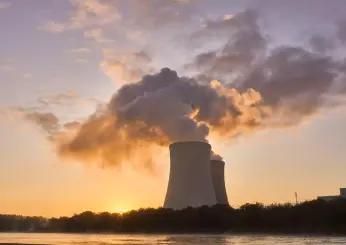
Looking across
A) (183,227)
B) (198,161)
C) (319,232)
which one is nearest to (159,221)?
(183,227)

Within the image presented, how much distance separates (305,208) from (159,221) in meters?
18.5

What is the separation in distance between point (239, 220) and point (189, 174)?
11.6 meters

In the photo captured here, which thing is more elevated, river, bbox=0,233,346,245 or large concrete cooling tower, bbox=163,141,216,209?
large concrete cooling tower, bbox=163,141,216,209

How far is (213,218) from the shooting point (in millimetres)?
55938

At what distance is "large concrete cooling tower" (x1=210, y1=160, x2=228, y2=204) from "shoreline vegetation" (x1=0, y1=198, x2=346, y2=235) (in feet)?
6.33

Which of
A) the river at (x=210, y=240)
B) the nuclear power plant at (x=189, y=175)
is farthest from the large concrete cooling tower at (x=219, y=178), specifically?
the river at (x=210, y=240)

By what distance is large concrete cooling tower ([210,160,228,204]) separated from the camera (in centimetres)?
5853

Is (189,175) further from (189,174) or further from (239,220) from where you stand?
(239,220)

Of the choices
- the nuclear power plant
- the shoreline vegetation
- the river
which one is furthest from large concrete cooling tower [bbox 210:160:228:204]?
the river

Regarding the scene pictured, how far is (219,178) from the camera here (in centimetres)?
5900

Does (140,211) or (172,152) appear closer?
(172,152)

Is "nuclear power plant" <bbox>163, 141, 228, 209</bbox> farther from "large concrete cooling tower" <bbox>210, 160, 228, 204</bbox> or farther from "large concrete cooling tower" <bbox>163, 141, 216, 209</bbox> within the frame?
"large concrete cooling tower" <bbox>210, 160, 228, 204</bbox>

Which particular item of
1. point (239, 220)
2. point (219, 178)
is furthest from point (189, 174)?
point (219, 178)

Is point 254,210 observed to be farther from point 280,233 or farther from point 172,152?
point 172,152
